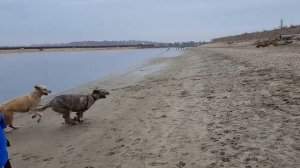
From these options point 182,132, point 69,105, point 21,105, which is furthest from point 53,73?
point 182,132

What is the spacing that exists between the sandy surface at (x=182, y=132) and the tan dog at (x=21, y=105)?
446 mm

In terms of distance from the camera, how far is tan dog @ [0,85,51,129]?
10.9 m

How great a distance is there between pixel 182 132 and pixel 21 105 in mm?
5299

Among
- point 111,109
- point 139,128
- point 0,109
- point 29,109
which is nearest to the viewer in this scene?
point 139,128

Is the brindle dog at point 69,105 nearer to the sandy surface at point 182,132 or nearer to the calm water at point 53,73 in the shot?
the sandy surface at point 182,132

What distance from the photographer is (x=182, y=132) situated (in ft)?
26.7

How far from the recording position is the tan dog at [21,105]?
10.9 meters

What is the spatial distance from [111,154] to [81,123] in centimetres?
358

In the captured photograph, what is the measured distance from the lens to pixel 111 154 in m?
7.56

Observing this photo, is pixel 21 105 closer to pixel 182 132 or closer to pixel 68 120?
pixel 68 120

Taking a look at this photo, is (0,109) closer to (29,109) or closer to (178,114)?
(29,109)

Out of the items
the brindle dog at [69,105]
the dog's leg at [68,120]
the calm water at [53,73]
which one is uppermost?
the brindle dog at [69,105]

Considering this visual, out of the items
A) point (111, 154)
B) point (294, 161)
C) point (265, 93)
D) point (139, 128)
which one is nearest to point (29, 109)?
point (139, 128)

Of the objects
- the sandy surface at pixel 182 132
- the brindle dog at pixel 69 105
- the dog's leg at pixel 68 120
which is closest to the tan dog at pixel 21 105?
the sandy surface at pixel 182 132
